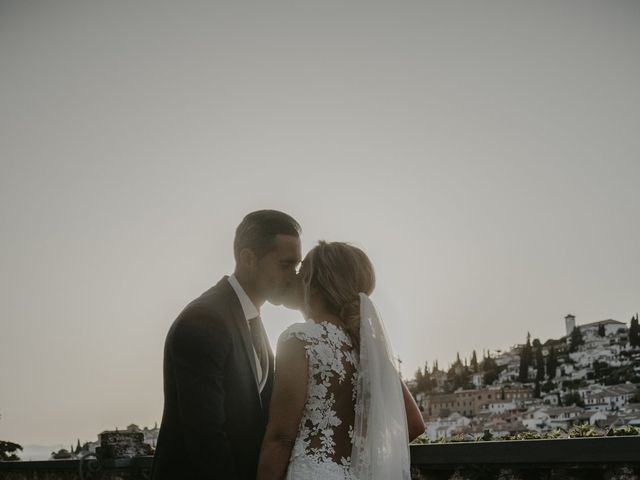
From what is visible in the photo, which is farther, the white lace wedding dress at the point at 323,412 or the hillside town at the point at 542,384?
the hillside town at the point at 542,384

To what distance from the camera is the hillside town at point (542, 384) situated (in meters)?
105

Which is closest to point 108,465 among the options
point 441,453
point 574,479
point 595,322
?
point 441,453

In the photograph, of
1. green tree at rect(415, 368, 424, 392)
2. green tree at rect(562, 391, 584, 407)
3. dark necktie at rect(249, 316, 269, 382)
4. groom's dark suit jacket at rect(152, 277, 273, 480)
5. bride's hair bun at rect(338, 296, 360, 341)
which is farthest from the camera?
green tree at rect(415, 368, 424, 392)

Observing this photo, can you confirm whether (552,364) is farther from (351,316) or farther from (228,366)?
(228,366)

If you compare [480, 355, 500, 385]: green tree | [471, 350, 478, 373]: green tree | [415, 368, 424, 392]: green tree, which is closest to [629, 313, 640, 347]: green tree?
[480, 355, 500, 385]: green tree

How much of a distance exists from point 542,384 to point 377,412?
12919 centimetres

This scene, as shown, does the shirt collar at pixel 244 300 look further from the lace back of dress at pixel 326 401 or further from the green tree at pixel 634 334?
the green tree at pixel 634 334

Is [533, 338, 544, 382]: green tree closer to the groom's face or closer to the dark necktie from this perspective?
the dark necktie

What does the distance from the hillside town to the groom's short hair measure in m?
98.5

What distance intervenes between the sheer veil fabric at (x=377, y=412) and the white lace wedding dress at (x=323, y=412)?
0.17 ft

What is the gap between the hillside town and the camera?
104562 mm

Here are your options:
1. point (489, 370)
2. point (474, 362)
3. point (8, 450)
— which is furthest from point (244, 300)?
point (474, 362)

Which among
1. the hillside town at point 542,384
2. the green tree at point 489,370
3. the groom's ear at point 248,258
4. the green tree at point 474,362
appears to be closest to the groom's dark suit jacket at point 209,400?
the groom's ear at point 248,258

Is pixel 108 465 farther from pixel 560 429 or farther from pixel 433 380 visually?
pixel 433 380
